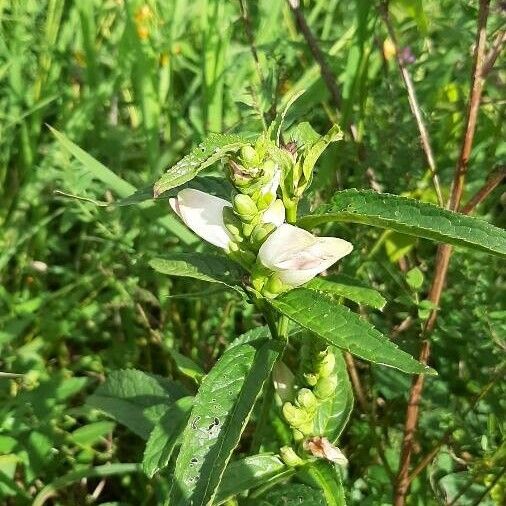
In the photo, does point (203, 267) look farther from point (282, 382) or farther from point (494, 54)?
point (494, 54)

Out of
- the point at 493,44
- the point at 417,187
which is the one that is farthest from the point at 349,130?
the point at 493,44

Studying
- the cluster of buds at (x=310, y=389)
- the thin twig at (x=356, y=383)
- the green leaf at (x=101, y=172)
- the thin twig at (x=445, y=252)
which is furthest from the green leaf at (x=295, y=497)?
the green leaf at (x=101, y=172)

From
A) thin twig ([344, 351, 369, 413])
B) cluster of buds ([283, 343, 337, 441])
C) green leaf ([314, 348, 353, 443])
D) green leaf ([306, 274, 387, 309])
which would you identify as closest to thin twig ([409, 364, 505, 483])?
thin twig ([344, 351, 369, 413])

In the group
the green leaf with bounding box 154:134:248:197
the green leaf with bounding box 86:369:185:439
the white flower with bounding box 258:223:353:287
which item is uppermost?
the green leaf with bounding box 154:134:248:197

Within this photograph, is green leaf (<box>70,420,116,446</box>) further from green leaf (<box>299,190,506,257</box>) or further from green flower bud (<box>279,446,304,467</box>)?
green leaf (<box>299,190,506,257</box>)

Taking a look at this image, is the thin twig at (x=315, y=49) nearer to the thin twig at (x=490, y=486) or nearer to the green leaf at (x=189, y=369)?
the green leaf at (x=189, y=369)

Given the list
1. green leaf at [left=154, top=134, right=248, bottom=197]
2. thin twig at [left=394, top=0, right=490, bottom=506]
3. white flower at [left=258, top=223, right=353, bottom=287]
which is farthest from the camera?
thin twig at [left=394, top=0, right=490, bottom=506]

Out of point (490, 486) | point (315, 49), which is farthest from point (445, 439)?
point (315, 49)
